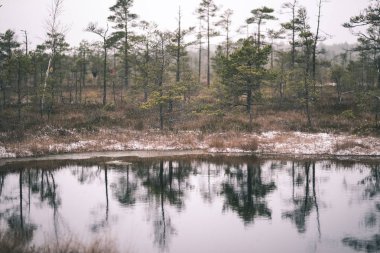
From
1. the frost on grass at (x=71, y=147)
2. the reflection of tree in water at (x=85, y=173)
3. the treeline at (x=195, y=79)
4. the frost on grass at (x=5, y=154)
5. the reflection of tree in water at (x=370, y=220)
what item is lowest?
the reflection of tree in water at (x=370, y=220)

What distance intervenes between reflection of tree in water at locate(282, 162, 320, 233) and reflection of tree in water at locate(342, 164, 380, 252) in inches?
72.4

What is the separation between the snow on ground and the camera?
29.0 meters

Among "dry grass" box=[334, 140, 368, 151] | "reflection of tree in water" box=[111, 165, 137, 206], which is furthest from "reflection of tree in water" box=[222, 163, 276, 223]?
"dry grass" box=[334, 140, 368, 151]

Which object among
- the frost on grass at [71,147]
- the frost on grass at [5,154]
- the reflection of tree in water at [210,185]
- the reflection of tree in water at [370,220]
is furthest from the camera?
the frost on grass at [71,147]

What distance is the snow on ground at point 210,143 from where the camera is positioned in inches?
1143

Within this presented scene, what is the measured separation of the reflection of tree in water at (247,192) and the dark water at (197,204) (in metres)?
0.05

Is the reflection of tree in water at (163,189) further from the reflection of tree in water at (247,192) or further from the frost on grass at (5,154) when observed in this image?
the frost on grass at (5,154)

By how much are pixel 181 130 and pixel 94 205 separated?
2053 cm

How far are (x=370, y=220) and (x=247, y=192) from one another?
6.26 meters

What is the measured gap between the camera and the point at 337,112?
3994cm

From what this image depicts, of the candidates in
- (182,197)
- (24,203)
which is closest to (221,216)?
(182,197)

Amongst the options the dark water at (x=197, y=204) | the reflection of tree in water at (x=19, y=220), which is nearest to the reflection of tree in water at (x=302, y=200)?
the dark water at (x=197, y=204)

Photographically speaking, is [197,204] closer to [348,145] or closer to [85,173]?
[85,173]

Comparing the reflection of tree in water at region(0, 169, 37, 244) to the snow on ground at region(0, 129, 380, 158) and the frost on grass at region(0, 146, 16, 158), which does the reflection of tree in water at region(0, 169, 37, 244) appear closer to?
the frost on grass at region(0, 146, 16, 158)
